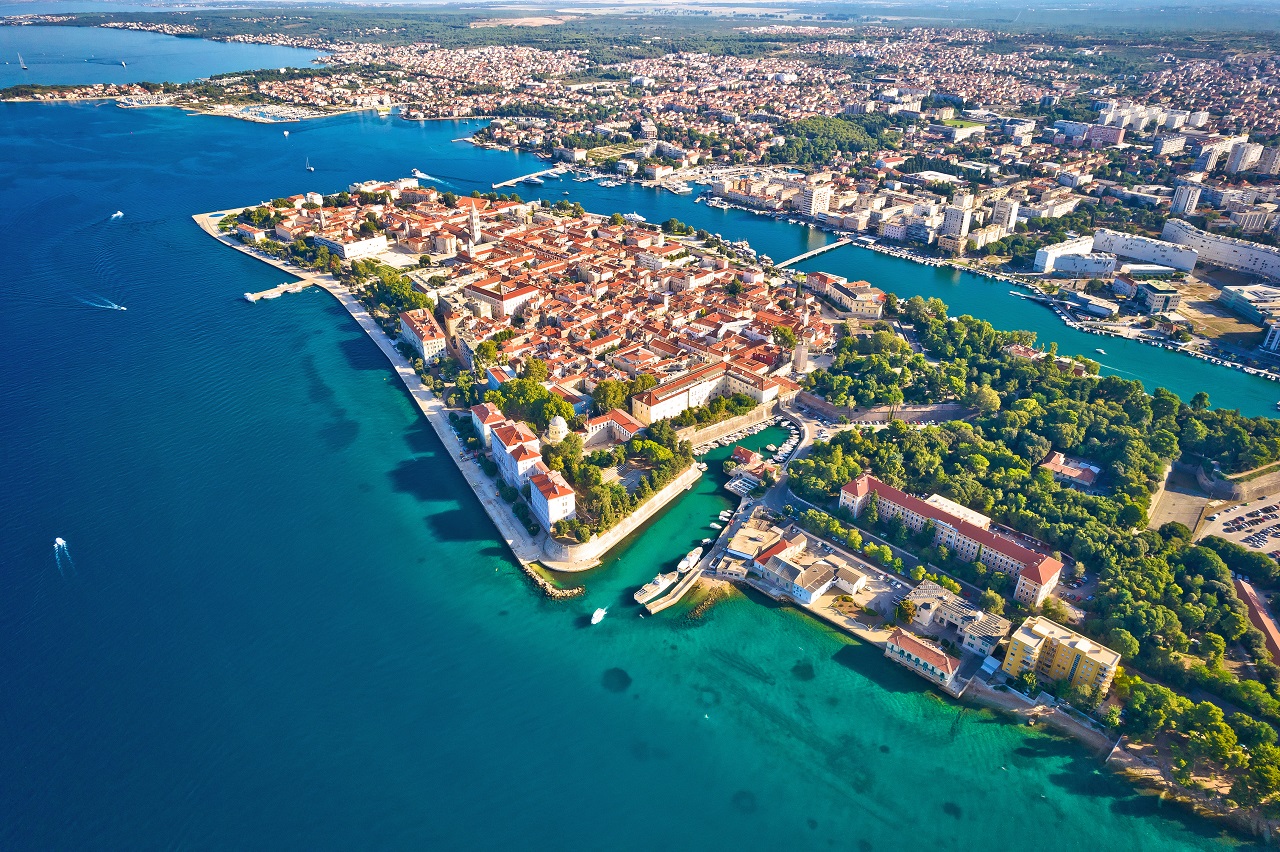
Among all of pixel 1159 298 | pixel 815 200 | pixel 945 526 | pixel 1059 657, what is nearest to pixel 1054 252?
pixel 1159 298

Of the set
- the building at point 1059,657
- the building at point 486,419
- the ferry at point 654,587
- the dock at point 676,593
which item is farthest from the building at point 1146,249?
the building at point 486,419

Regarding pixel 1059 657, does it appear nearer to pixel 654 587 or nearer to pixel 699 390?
pixel 654 587

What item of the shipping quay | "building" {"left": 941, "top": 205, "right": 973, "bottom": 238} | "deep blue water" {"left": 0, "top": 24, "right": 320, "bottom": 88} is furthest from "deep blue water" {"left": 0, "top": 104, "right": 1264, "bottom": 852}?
"deep blue water" {"left": 0, "top": 24, "right": 320, "bottom": 88}

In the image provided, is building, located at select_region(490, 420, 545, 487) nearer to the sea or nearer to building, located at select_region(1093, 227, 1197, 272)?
the sea

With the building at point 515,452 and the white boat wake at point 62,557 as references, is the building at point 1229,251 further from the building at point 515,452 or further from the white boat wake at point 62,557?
the white boat wake at point 62,557

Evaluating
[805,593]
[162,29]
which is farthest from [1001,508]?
[162,29]

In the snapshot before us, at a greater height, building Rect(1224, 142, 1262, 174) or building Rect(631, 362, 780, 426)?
building Rect(1224, 142, 1262, 174)
